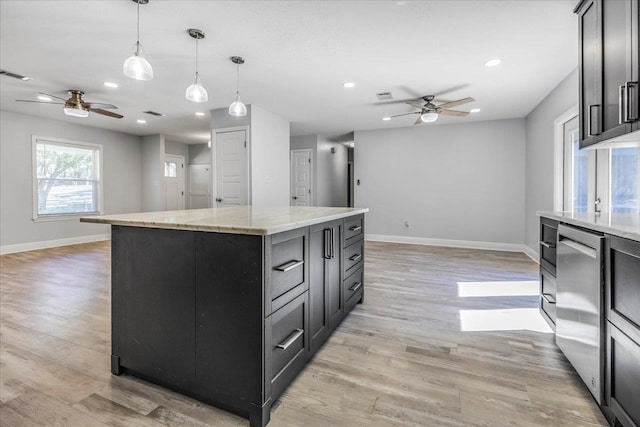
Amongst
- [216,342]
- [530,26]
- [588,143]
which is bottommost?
[216,342]

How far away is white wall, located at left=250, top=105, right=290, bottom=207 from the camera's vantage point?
5.23 metres

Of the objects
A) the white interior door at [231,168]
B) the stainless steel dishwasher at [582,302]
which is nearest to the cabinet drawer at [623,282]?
the stainless steel dishwasher at [582,302]

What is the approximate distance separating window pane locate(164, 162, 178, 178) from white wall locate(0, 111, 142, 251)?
1.07m

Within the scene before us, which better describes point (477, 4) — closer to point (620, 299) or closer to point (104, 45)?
point (620, 299)

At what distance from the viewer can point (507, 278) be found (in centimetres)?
390

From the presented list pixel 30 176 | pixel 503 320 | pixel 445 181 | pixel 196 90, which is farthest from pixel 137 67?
pixel 445 181

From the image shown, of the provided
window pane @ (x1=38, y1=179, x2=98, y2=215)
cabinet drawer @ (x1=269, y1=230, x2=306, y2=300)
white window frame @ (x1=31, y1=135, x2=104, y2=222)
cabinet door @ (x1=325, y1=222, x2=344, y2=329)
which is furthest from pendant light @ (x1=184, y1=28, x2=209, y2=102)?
window pane @ (x1=38, y1=179, x2=98, y2=215)

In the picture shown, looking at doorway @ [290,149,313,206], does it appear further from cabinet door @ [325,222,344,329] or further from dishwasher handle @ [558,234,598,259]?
dishwasher handle @ [558,234,598,259]

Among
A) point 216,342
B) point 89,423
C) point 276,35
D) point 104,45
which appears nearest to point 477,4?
point 276,35

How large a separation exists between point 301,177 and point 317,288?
6.14m

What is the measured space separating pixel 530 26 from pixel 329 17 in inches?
67.2

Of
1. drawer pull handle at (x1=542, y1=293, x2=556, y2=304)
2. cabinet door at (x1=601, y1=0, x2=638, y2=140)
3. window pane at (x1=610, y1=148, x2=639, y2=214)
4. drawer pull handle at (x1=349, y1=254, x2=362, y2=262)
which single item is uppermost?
cabinet door at (x1=601, y1=0, x2=638, y2=140)

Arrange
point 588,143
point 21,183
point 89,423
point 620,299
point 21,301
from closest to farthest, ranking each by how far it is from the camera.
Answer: point 620,299 < point 89,423 < point 588,143 < point 21,301 < point 21,183

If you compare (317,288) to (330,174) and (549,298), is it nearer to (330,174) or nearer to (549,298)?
(549,298)
